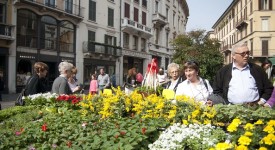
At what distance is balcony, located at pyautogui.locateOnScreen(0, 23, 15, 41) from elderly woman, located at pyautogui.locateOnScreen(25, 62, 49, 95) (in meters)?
15.4

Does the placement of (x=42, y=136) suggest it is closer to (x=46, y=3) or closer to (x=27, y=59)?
(x=27, y=59)

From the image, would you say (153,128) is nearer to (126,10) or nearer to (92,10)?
(92,10)

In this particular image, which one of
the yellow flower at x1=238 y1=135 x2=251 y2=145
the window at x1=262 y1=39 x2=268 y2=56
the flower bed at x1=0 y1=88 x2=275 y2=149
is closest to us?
the yellow flower at x1=238 y1=135 x2=251 y2=145

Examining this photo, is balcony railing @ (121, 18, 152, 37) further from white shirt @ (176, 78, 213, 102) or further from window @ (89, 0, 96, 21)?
white shirt @ (176, 78, 213, 102)

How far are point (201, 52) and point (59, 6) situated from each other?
520 inches

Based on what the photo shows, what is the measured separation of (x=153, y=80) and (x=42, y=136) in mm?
4219

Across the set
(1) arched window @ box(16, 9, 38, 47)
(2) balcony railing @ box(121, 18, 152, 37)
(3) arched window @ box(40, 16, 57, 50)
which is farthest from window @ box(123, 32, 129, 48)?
(1) arched window @ box(16, 9, 38, 47)

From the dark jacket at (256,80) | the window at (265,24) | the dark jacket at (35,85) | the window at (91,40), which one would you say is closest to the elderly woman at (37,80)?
the dark jacket at (35,85)

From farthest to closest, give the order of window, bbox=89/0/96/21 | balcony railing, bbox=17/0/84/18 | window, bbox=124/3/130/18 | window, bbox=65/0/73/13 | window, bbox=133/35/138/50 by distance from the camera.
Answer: window, bbox=133/35/138/50 → window, bbox=124/3/130/18 → window, bbox=89/0/96/21 → window, bbox=65/0/73/13 → balcony railing, bbox=17/0/84/18

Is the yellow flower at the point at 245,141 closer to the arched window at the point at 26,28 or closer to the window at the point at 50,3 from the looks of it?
the arched window at the point at 26,28

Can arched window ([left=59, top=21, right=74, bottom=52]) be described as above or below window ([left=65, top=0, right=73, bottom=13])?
below

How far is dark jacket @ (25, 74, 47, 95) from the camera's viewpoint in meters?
7.01

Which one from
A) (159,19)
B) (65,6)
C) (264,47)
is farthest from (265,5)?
(65,6)

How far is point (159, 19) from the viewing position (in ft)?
137
